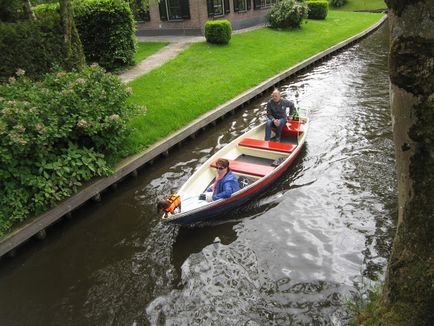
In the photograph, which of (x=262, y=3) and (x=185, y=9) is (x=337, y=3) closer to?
(x=262, y=3)

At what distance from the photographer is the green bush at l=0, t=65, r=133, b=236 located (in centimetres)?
812

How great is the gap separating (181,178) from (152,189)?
2.98 ft

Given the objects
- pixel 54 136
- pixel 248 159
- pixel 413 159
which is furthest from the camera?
pixel 248 159

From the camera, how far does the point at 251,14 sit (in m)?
30.0

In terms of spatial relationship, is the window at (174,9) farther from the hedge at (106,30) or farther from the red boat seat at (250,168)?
the red boat seat at (250,168)

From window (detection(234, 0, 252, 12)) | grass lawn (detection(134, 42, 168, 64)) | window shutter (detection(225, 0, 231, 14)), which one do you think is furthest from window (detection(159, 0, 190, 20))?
window (detection(234, 0, 252, 12))

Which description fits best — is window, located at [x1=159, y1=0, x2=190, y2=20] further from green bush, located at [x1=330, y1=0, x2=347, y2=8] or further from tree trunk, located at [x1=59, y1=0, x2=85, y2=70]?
green bush, located at [x1=330, y1=0, x2=347, y2=8]

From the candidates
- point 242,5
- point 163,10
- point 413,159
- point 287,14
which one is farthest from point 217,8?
point 413,159

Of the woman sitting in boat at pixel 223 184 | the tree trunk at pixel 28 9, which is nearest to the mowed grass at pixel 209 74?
the woman sitting in boat at pixel 223 184

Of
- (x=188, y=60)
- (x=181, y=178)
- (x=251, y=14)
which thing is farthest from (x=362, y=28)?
(x=181, y=178)

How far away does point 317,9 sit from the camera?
3344 centimetres

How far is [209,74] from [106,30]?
17.2ft

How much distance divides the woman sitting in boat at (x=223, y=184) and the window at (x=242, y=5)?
22.5 metres

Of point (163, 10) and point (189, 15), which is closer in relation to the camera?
point (189, 15)
